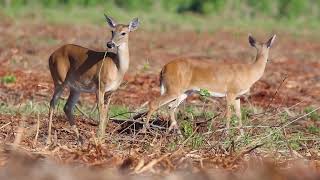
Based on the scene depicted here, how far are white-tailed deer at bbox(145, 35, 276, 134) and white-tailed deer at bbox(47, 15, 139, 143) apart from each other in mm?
1114

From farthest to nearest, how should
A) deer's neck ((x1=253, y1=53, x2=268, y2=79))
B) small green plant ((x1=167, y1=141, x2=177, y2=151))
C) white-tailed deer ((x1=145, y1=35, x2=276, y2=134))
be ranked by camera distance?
deer's neck ((x1=253, y1=53, x2=268, y2=79)) → white-tailed deer ((x1=145, y1=35, x2=276, y2=134)) → small green plant ((x1=167, y1=141, x2=177, y2=151))

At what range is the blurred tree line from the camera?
38688mm

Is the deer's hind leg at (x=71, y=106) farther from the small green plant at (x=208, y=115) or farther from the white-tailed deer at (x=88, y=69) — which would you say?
the small green plant at (x=208, y=115)

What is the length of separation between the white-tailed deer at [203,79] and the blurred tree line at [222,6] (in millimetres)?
25242

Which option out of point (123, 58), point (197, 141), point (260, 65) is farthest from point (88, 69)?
point (260, 65)

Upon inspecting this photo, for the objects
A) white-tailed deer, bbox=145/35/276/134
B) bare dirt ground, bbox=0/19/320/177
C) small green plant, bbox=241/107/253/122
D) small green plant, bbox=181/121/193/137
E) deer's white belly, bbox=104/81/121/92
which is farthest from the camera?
white-tailed deer, bbox=145/35/276/134

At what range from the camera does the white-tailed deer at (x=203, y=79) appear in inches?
488

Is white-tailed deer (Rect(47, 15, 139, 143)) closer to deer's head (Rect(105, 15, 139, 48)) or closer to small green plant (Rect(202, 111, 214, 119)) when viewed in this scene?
deer's head (Rect(105, 15, 139, 48))

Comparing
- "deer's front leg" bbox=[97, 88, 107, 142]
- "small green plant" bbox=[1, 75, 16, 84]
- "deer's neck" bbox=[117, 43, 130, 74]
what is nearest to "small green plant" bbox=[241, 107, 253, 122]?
"deer's neck" bbox=[117, 43, 130, 74]

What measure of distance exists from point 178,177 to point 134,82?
11129mm

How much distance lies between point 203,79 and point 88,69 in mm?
2273

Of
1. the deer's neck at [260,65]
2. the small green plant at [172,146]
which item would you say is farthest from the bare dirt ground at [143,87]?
the deer's neck at [260,65]

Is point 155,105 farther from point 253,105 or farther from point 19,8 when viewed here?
point 19,8

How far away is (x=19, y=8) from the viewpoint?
3381 centimetres
